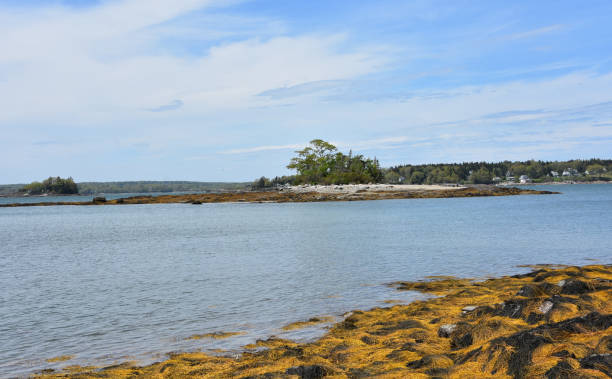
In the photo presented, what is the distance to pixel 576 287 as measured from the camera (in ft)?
47.8

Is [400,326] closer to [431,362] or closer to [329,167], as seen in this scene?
[431,362]

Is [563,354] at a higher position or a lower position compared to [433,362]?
higher

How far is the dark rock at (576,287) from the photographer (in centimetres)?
1443

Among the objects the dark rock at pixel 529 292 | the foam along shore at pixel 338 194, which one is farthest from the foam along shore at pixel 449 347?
the foam along shore at pixel 338 194

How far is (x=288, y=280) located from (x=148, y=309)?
6580 millimetres

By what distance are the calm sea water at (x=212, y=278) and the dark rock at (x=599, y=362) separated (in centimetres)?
668

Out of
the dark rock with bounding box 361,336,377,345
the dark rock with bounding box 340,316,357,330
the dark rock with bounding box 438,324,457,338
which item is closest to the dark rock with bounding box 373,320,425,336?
the dark rock with bounding box 361,336,377,345

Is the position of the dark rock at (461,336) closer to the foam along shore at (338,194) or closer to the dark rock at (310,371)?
the dark rock at (310,371)

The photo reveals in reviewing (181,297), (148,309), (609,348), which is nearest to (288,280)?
(181,297)

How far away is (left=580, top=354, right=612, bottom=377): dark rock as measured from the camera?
7473 millimetres

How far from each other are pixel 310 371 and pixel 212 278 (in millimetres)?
13905

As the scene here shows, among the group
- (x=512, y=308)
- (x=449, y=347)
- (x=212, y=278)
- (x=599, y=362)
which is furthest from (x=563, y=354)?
(x=212, y=278)

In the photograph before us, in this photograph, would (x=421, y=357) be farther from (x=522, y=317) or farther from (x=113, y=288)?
(x=113, y=288)

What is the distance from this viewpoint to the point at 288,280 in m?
21.1
